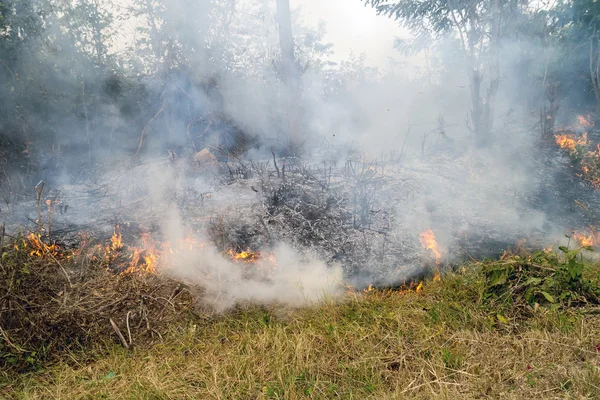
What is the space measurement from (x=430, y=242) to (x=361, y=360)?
266 centimetres

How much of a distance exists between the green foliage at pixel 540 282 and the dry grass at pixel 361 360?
12 cm

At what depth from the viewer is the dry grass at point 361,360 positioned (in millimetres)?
2240

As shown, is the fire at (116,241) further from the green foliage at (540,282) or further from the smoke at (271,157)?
the green foliage at (540,282)

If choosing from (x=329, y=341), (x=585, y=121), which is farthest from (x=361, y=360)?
(x=585, y=121)

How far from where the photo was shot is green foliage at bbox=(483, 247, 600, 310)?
9.60 feet

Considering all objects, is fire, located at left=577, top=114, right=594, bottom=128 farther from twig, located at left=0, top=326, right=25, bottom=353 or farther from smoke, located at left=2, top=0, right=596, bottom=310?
twig, located at left=0, top=326, right=25, bottom=353

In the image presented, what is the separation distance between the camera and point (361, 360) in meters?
2.53

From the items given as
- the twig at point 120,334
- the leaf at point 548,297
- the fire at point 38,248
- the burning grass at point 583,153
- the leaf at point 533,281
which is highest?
the burning grass at point 583,153

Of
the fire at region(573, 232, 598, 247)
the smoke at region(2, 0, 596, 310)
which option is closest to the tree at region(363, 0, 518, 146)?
Answer: the smoke at region(2, 0, 596, 310)

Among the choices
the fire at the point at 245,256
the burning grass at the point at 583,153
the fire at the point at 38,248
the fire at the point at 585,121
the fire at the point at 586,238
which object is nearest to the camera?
the fire at the point at 38,248

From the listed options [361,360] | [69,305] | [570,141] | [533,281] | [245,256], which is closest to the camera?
[361,360]

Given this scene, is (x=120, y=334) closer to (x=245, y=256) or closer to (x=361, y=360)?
(x=245, y=256)

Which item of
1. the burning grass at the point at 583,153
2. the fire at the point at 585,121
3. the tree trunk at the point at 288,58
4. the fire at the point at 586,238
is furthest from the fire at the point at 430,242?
the fire at the point at 585,121

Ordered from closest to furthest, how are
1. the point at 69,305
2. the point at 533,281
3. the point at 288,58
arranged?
the point at 533,281 → the point at 69,305 → the point at 288,58
